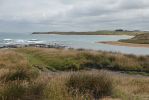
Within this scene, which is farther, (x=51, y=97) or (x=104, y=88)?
(x=104, y=88)

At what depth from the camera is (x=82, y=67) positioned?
1127 inches

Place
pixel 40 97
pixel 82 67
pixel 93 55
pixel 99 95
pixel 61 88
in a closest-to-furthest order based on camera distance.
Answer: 1. pixel 40 97
2. pixel 61 88
3. pixel 99 95
4. pixel 82 67
5. pixel 93 55

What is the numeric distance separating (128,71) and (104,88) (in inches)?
751

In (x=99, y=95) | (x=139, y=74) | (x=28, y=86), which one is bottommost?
(x=139, y=74)

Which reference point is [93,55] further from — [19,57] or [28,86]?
[28,86]

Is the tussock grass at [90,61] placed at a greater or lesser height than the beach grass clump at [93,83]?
lesser

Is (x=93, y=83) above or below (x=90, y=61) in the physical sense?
above

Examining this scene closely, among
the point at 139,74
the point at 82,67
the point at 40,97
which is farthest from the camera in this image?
the point at 82,67

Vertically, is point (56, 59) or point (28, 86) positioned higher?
point (28, 86)

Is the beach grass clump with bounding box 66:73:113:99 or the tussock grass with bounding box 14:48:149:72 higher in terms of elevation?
the beach grass clump with bounding box 66:73:113:99

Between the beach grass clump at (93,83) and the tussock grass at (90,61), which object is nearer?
the beach grass clump at (93,83)

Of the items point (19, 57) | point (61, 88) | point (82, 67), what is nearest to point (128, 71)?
point (82, 67)

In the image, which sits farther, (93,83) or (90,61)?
(90,61)

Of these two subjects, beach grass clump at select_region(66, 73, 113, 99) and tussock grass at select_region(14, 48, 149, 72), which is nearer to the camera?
beach grass clump at select_region(66, 73, 113, 99)
